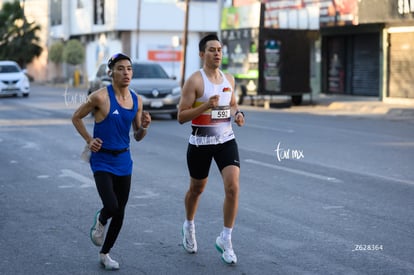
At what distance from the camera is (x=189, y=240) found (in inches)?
282

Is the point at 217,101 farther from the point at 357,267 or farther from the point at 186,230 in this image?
the point at 357,267

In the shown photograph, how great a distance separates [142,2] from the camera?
6003 cm

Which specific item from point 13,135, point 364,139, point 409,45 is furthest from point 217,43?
point 409,45

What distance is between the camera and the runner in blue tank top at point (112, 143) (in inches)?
255

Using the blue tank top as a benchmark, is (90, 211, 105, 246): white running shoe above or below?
below

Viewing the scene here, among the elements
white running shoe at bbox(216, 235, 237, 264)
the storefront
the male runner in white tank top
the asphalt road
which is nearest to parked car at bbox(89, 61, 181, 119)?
the asphalt road

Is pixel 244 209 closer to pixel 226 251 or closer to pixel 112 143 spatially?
pixel 226 251

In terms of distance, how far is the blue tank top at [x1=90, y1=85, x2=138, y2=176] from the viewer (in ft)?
21.4

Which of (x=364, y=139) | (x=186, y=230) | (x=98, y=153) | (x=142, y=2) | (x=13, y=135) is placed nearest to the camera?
(x=98, y=153)

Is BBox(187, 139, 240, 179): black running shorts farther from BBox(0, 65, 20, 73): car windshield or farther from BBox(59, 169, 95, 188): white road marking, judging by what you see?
BBox(0, 65, 20, 73): car windshield

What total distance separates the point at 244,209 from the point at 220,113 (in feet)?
8.36

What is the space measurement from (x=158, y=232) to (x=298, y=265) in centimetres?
184

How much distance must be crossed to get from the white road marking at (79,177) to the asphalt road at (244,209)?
3 cm

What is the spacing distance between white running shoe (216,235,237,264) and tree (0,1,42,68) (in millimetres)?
70353
